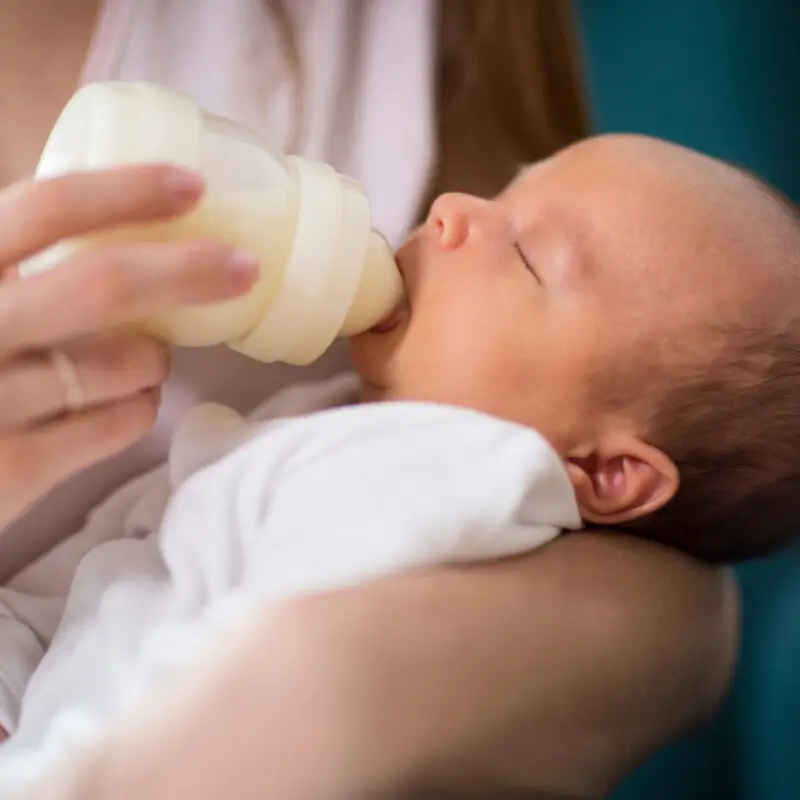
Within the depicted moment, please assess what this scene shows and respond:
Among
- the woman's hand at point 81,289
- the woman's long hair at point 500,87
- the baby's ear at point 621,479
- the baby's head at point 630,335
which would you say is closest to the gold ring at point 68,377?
the woman's hand at point 81,289

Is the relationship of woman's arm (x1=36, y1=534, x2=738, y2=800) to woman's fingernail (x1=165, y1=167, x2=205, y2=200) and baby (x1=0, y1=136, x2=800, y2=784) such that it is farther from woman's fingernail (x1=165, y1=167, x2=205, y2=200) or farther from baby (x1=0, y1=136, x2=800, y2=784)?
woman's fingernail (x1=165, y1=167, x2=205, y2=200)

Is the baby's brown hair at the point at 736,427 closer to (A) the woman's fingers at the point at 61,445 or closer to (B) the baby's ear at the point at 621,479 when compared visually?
(B) the baby's ear at the point at 621,479

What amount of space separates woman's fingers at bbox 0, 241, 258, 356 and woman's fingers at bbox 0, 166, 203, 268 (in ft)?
0.06

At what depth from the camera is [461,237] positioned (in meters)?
0.68

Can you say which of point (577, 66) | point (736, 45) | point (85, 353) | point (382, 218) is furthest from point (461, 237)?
point (736, 45)

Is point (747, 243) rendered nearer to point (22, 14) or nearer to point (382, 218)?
point (382, 218)

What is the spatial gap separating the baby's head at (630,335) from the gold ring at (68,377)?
0.23 m

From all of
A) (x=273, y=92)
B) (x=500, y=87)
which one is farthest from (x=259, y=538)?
(x=500, y=87)

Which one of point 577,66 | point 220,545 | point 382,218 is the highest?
point 577,66

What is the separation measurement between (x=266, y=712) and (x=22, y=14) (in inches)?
25.4

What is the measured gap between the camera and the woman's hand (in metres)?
0.47

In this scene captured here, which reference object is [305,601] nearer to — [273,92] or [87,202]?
[87,202]

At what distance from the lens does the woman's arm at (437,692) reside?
0.47m

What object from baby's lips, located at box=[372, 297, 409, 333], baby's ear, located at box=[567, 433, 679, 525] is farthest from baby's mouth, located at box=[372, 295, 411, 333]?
baby's ear, located at box=[567, 433, 679, 525]
